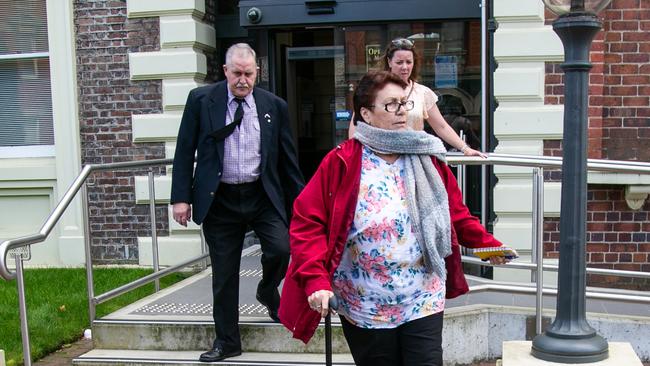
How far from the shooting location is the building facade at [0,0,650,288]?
19.6ft

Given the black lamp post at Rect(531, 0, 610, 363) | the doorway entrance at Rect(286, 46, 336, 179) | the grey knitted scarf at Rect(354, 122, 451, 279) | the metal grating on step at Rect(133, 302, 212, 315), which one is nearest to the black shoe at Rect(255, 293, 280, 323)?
the metal grating on step at Rect(133, 302, 212, 315)

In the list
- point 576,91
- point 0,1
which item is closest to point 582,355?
point 576,91

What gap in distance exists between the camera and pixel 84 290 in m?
6.04

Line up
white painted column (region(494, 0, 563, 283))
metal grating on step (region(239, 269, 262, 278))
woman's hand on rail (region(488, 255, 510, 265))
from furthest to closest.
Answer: metal grating on step (region(239, 269, 262, 278))
white painted column (region(494, 0, 563, 283))
woman's hand on rail (region(488, 255, 510, 265))

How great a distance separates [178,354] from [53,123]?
357 centimetres

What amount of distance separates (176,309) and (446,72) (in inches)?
134

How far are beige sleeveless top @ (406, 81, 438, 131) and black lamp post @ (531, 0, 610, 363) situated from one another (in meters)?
1.03

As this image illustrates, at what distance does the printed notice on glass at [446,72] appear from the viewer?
21.9 feet

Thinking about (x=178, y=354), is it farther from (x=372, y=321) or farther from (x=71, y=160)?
(x=71, y=160)

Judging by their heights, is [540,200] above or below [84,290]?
above

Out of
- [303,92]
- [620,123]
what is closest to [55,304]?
[303,92]

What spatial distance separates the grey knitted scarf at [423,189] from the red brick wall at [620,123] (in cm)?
347

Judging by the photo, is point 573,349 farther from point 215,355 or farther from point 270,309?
point 215,355

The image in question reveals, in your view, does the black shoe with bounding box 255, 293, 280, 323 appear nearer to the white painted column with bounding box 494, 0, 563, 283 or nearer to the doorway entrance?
the white painted column with bounding box 494, 0, 563, 283
